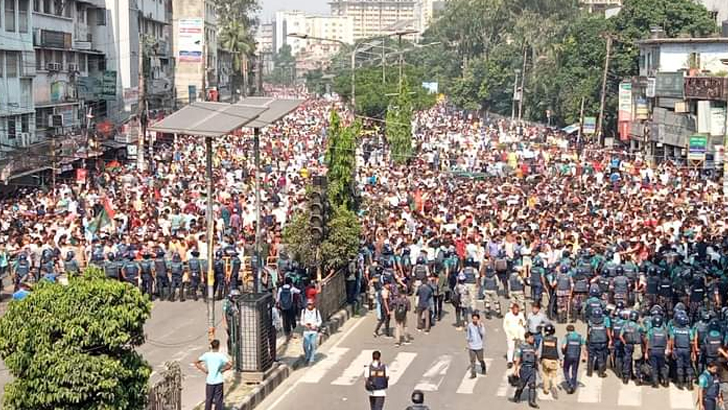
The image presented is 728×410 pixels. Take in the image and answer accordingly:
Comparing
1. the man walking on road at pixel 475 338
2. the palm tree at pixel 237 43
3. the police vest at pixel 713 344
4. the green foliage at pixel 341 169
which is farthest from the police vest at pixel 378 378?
the palm tree at pixel 237 43

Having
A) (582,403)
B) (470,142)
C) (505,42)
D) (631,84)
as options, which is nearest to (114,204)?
(582,403)

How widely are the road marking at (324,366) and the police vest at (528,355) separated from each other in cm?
358

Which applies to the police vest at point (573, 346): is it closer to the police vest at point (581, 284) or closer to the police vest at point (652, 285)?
the police vest at point (581, 284)

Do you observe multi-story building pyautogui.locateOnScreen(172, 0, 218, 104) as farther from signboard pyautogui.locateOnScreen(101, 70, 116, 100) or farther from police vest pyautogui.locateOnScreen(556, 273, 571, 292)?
police vest pyautogui.locateOnScreen(556, 273, 571, 292)

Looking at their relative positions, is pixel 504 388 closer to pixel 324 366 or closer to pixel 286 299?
pixel 324 366

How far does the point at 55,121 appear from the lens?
5141 cm

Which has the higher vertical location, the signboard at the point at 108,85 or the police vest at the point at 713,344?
the signboard at the point at 108,85

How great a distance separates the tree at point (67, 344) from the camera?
11828 mm

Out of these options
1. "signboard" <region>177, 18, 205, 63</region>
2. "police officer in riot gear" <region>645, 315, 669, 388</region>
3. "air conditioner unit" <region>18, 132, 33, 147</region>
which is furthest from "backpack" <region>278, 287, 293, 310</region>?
"signboard" <region>177, 18, 205, 63</region>

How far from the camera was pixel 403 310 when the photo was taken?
68.7 ft

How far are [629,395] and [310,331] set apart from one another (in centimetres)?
525

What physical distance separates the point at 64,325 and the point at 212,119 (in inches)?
243

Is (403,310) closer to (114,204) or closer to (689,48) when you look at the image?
(114,204)

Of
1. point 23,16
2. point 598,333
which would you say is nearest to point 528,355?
point 598,333
